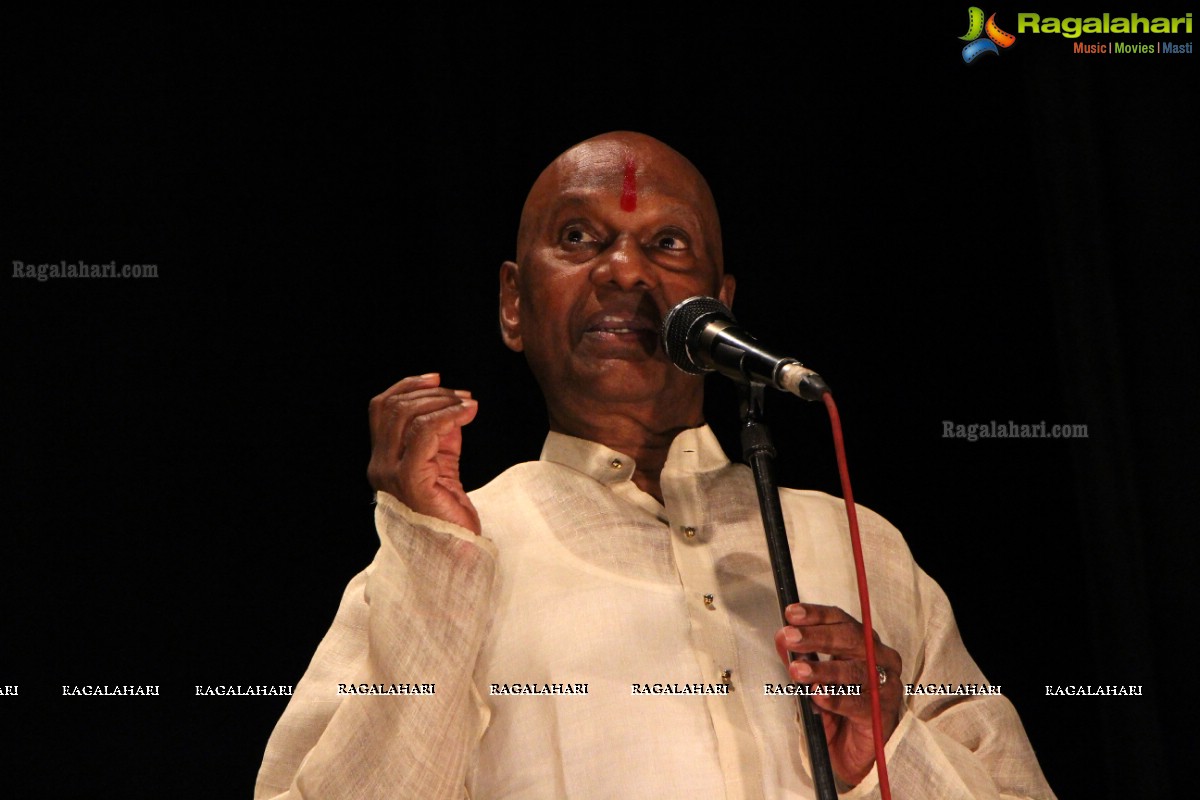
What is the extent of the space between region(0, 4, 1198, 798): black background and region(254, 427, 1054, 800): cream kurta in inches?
16.6

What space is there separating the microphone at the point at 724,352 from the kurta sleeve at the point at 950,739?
550mm

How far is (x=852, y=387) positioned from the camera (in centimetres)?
279

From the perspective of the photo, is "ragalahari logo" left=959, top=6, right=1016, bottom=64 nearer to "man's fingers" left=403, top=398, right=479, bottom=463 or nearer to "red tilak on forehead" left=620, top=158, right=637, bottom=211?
"red tilak on forehead" left=620, top=158, right=637, bottom=211

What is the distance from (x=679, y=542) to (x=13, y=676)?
1.10m

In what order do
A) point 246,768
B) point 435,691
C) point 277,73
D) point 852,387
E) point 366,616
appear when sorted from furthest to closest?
point 852,387 < point 277,73 < point 246,768 < point 366,616 < point 435,691

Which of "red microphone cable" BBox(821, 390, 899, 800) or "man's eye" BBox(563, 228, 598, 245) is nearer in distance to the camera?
"red microphone cable" BBox(821, 390, 899, 800)

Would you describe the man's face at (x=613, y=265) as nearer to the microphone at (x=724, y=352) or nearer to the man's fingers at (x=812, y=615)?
the microphone at (x=724, y=352)

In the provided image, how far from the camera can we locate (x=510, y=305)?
8.11 feet

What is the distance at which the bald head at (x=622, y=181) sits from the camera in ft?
7.72

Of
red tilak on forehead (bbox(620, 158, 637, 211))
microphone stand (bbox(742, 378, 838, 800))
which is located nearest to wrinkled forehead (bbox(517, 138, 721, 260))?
red tilak on forehead (bbox(620, 158, 637, 211))

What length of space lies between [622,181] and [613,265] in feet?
0.52

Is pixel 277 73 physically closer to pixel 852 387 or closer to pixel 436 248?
pixel 436 248

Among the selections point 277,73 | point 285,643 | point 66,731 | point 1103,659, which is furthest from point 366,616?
point 1103,659

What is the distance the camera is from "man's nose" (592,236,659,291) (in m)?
2.27
